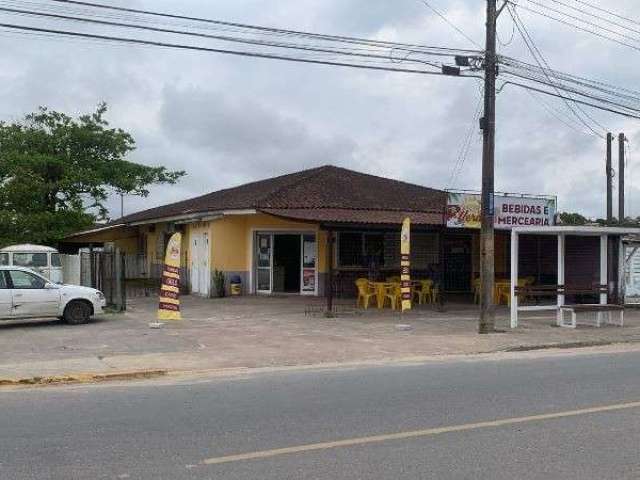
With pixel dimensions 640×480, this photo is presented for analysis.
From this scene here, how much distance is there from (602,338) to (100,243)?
91.8 feet

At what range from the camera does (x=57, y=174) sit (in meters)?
35.4

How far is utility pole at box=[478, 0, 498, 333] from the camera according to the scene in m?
16.0

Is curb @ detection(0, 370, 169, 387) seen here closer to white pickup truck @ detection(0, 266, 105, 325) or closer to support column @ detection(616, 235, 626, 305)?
white pickup truck @ detection(0, 266, 105, 325)

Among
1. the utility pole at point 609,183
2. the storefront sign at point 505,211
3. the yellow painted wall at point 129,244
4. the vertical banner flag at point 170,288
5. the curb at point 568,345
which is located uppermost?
the utility pole at point 609,183

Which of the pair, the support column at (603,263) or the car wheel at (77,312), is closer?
the car wheel at (77,312)

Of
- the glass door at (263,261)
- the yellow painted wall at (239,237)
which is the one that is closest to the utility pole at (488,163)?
the yellow painted wall at (239,237)

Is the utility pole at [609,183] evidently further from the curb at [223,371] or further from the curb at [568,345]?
the curb at [223,371]

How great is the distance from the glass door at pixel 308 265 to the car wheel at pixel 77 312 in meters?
9.66

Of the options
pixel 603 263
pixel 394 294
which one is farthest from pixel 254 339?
pixel 603 263

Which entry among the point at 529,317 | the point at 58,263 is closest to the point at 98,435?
the point at 529,317

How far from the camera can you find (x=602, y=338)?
50.9 ft

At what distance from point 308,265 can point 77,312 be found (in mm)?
10043

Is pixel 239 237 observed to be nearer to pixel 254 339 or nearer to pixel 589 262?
pixel 254 339

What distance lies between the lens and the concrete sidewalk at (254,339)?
11695mm
